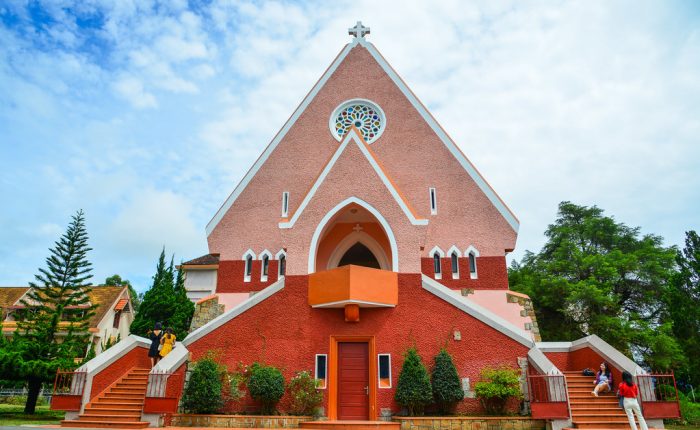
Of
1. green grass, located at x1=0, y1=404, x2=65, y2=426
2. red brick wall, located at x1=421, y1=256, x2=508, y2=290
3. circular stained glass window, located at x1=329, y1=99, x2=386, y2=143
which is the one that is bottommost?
green grass, located at x1=0, y1=404, x2=65, y2=426

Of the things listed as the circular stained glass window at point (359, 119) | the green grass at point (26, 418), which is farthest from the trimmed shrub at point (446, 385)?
the green grass at point (26, 418)

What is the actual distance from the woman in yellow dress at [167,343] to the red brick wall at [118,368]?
0.99m

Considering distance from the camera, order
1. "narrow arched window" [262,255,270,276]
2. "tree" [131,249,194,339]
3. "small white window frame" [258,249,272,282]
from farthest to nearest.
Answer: "tree" [131,249,194,339] < "narrow arched window" [262,255,270,276] < "small white window frame" [258,249,272,282]

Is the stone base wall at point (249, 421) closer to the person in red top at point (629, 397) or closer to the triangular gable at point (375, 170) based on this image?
the triangular gable at point (375, 170)

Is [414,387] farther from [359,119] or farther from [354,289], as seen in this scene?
[359,119]

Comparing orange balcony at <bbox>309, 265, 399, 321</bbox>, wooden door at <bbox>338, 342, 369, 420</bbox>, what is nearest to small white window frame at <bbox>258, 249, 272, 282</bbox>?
orange balcony at <bbox>309, 265, 399, 321</bbox>

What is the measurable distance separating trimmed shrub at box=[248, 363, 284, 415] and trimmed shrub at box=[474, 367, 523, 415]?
17.0ft

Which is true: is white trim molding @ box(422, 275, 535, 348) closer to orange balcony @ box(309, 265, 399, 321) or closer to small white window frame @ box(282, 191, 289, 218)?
orange balcony @ box(309, 265, 399, 321)

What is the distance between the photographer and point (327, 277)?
13.7 m

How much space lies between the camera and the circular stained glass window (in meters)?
19.5

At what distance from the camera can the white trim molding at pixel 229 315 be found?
45.6 ft

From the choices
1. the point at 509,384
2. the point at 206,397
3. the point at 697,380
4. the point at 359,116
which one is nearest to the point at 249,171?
the point at 359,116

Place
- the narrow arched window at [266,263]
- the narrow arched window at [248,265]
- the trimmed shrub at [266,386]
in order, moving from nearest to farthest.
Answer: the trimmed shrub at [266,386], the narrow arched window at [266,263], the narrow arched window at [248,265]

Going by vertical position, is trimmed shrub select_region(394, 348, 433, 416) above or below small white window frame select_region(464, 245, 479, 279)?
below
